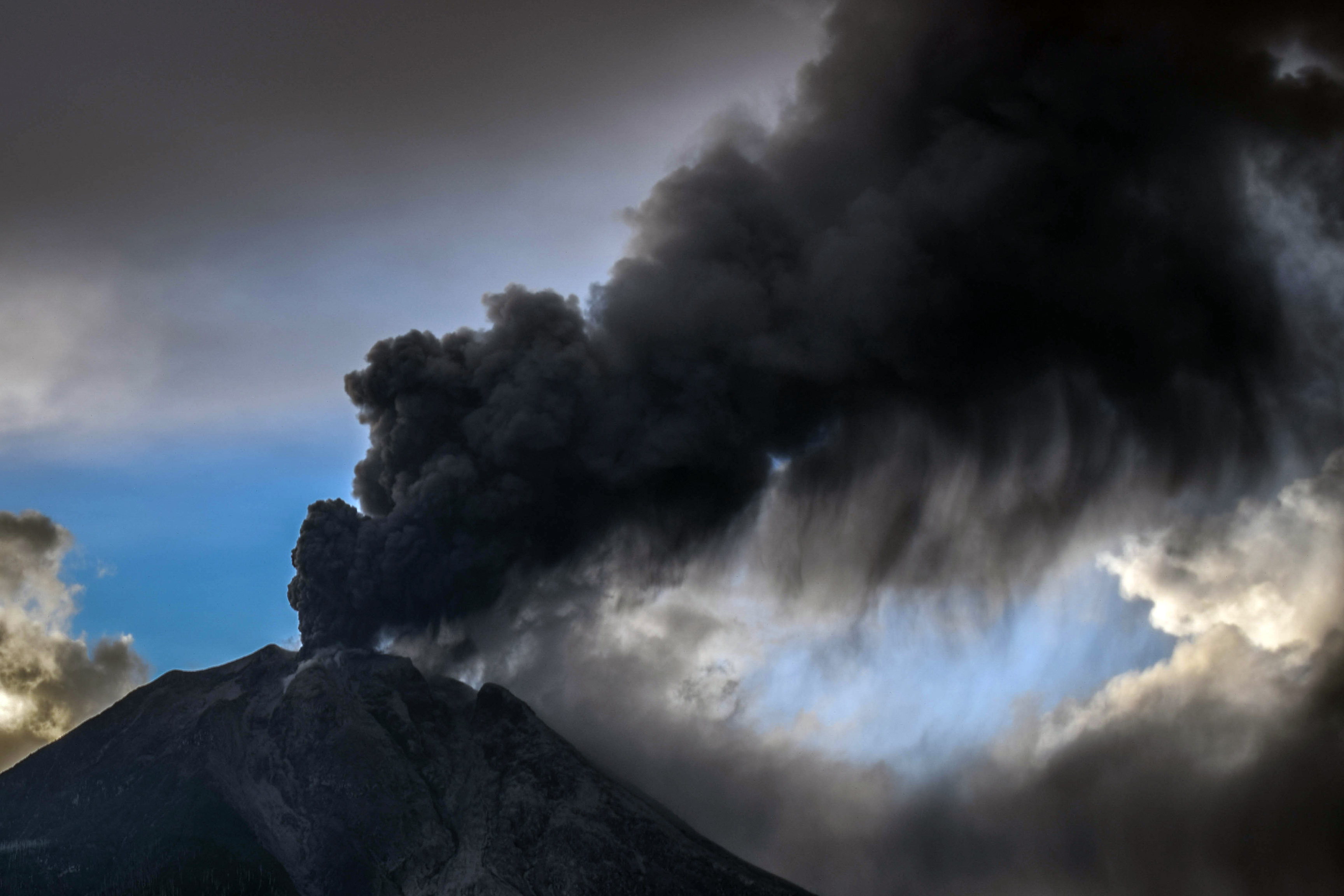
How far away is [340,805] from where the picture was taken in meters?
90.3

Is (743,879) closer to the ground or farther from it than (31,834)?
farther from it

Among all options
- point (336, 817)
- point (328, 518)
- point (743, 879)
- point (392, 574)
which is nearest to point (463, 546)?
point (392, 574)

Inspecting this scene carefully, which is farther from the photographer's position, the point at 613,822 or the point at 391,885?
the point at 613,822

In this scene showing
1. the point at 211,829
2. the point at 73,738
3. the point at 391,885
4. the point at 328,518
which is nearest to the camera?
the point at 391,885

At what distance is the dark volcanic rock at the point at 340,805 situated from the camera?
8675 centimetres

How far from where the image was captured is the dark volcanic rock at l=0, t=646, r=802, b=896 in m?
86.8

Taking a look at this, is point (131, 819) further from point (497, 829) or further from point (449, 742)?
point (497, 829)

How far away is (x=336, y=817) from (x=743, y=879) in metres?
37.7

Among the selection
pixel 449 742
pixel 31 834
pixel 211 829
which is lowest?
pixel 31 834

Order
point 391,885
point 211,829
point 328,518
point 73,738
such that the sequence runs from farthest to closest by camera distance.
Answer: point 73,738
point 211,829
point 328,518
point 391,885

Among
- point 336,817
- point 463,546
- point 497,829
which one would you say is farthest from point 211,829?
point 463,546

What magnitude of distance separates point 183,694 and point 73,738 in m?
12.6

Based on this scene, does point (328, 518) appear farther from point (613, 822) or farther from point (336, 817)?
point (613, 822)

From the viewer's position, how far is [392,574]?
87688 millimetres
